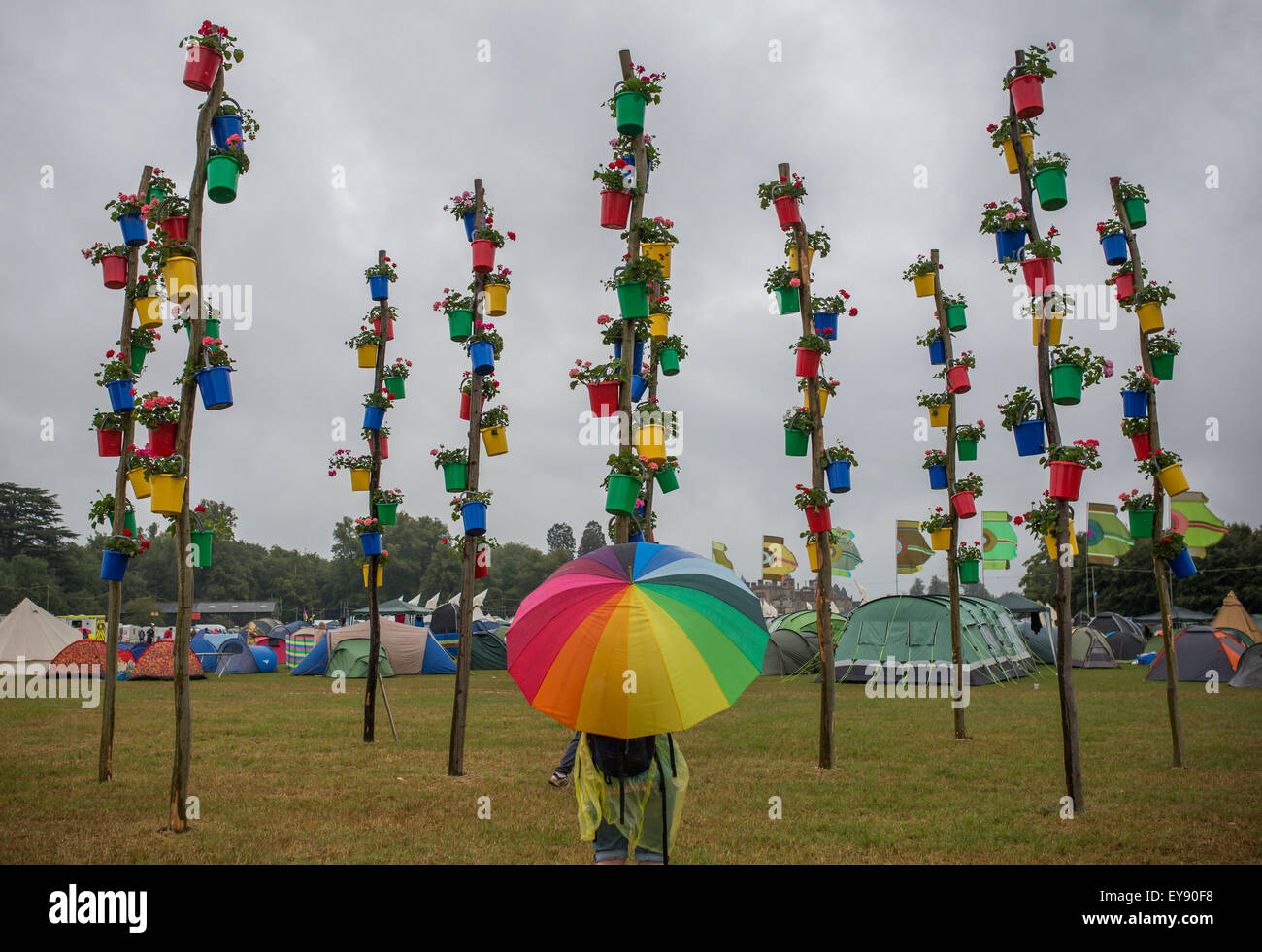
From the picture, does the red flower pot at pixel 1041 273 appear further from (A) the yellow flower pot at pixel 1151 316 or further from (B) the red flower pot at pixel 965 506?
(B) the red flower pot at pixel 965 506

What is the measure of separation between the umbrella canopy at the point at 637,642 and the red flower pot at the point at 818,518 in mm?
6546

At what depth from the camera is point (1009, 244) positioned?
348 inches

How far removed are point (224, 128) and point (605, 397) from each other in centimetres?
404

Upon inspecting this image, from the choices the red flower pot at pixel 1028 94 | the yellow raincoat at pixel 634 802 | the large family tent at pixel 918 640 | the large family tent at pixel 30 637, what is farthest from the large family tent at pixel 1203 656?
the large family tent at pixel 30 637

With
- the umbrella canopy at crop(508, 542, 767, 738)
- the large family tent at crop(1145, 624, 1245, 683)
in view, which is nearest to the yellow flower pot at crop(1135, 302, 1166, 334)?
the umbrella canopy at crop(508, 542, 767, 738)

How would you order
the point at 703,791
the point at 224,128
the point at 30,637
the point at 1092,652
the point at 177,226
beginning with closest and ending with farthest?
the point at 224,128
the point at 177,226
the point at 703,791
the point at 30,637
the point at 1092,652

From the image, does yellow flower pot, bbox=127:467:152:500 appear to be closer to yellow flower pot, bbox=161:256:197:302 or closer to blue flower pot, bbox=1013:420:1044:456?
yellow flower pot, bbox=161:256:197:302

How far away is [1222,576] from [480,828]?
62101 mm

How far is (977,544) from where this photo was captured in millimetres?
13750

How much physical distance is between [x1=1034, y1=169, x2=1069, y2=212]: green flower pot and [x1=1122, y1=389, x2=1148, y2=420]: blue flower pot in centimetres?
302

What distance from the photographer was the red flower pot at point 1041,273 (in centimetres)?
848

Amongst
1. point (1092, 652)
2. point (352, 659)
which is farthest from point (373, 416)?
point (1092, 652)

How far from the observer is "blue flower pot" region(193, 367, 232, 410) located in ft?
24.0

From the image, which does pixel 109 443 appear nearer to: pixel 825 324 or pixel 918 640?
pixel 825 324
